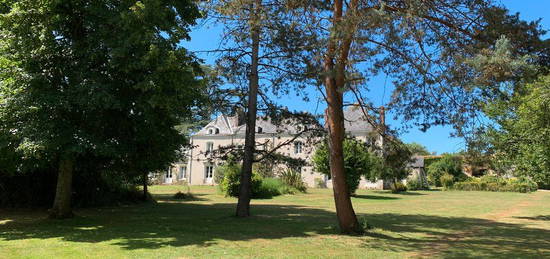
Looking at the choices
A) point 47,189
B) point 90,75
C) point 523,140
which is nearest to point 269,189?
point 47,189

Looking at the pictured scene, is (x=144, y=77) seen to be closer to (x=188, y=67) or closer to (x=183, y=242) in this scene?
(x=188, y=67)

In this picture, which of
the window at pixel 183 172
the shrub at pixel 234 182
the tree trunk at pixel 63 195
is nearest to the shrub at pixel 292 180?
the shrub at pixel 234 182

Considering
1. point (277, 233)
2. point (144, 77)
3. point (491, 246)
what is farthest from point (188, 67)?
point (491, 246)

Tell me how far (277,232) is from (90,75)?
24.4 feet

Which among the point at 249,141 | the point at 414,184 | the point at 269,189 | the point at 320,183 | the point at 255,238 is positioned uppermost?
the point at 249,141

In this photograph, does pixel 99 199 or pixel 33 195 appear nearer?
pixel 33 195

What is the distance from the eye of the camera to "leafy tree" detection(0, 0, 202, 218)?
37.1 feet

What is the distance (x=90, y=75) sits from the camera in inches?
487

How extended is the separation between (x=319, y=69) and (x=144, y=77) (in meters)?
4.87

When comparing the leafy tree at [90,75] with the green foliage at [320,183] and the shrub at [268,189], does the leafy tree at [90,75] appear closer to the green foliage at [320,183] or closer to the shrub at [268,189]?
the shrub at [268,189]

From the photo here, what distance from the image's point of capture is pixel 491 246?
1046 centimetres

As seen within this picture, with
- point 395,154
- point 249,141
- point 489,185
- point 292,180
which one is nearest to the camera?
point 395,154

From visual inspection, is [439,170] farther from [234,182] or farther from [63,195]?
[63,195]

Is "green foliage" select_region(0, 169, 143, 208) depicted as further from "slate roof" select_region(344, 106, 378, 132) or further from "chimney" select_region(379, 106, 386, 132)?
"chimney" select_region(379, 106, 386, 132)
